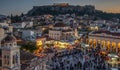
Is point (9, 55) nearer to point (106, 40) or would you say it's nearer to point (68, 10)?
point (106, 40)

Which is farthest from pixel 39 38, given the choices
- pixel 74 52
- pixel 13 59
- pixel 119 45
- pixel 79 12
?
pixel 79 12

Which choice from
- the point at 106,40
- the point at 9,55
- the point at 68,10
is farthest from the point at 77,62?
the point at 68,10

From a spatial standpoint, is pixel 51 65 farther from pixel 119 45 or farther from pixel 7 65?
pixel 119 45

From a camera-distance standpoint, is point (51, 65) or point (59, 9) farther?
point (59, 9)

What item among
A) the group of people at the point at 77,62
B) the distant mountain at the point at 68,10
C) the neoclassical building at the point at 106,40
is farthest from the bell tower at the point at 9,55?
the distant mountain at the point at 68,10

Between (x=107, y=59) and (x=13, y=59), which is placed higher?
(x=13, y=59)

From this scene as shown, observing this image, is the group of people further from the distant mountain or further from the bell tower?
the distant mountain
